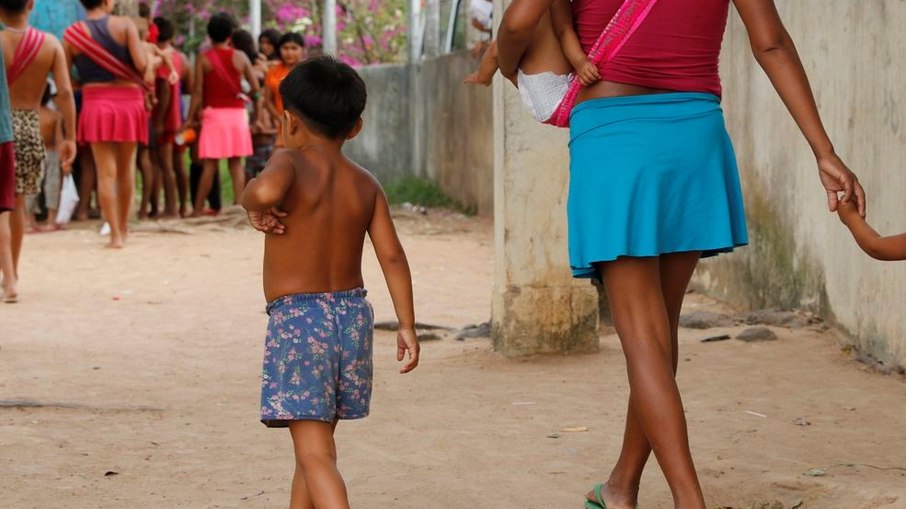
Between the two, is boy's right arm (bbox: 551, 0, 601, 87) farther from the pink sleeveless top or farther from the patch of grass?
the patch of grass

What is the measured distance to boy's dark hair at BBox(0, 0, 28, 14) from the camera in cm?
808

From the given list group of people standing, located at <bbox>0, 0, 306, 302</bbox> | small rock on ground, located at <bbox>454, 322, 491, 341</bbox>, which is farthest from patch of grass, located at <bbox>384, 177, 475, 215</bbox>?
small rock on ground, located at <bbox>454, 322, 491, 341</bbox>

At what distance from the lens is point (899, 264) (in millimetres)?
5605

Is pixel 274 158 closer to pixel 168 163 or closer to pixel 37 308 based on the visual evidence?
pixel 37 308

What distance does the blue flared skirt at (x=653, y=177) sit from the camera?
132 inches

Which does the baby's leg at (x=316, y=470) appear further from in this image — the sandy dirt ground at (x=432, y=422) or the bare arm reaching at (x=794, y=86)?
the bare arm reaching at (x=794, y=86)

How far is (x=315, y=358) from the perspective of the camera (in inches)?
132

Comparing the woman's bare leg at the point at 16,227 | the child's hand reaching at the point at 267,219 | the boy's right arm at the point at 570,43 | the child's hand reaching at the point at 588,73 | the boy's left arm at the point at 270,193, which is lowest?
the woman's bare leg at the point at 16,227

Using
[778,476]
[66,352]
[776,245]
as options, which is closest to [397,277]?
[778,476]

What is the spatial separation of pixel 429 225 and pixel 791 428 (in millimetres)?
8975

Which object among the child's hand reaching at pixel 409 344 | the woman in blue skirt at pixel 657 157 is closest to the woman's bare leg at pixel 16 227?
the child's hand reaching at pixel 409 344

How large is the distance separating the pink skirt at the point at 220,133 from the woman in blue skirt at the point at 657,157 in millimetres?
10691

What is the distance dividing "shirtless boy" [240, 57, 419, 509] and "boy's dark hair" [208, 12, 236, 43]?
33.9 ft

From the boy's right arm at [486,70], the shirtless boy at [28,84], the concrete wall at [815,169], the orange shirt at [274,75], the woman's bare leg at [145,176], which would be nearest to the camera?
the boy's right arm at [486,70]
